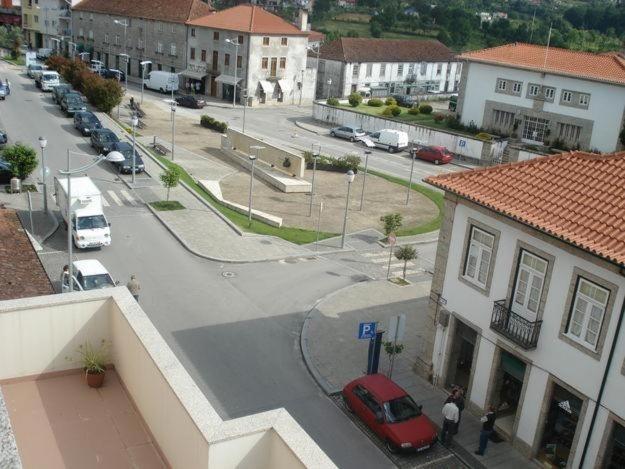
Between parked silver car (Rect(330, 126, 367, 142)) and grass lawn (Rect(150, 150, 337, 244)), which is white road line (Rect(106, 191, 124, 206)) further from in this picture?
parked silver car (Rect(330, 126, 367, 142))

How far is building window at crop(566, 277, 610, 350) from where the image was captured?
16844 mm

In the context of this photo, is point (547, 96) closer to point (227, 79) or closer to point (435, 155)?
point (435, 155)

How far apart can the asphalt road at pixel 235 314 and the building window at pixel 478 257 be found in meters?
5.59

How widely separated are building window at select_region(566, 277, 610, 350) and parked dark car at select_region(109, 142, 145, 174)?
30726mm

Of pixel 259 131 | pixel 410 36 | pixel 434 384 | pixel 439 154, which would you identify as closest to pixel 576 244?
pixel 434 384

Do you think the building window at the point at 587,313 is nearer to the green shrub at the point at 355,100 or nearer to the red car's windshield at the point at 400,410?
the red car's windshield at the point at 400,410

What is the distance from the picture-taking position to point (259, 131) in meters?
63.0

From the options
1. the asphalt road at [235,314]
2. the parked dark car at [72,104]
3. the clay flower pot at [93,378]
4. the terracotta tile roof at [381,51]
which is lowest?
the asphalt road at [235,314]

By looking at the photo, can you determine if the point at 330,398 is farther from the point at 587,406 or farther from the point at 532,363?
the point at 587,406

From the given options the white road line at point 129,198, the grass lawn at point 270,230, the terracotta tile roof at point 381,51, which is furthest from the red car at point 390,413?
the terracotta tile roof at point 381,51

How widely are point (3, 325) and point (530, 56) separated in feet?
194

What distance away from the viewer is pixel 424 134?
62.1 metres

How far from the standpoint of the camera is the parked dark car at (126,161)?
42188 mm

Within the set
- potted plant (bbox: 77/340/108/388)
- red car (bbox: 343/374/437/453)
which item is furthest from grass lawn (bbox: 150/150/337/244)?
potted plant (bbox: 77/340/108/388)
